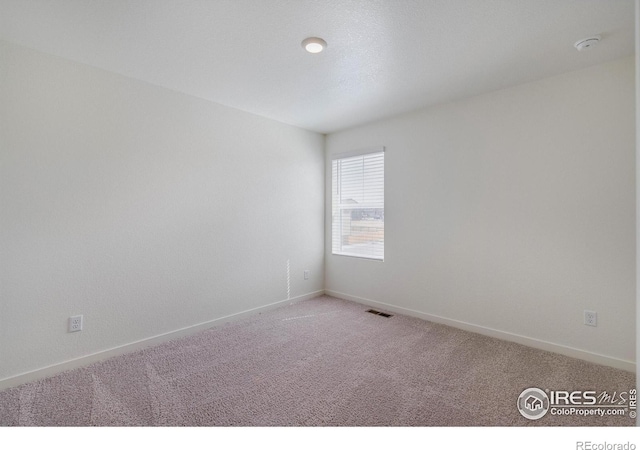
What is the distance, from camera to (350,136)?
4113 millimetres

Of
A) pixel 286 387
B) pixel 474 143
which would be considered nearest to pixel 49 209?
pixel 286 387

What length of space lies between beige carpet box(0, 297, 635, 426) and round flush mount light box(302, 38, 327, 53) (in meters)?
2.37

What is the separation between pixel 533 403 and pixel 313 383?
141 cm

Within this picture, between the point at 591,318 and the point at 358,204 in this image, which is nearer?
the point at 591,318

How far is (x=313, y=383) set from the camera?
2125mm

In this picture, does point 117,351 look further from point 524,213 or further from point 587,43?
point 587,43

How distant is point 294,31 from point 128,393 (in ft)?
8.61

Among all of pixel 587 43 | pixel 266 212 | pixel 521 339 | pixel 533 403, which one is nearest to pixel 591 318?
pixel 521 339

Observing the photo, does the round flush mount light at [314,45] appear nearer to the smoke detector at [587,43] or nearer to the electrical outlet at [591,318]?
the smoke detector at [587,43]

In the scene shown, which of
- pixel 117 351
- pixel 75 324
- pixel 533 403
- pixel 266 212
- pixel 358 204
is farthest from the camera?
pixel 358 204

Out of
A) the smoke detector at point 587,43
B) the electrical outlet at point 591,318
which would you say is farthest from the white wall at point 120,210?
the electrical outlet at point 591,318

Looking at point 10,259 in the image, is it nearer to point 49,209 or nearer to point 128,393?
point 49,209

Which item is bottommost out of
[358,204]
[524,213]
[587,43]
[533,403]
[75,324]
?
[533,403]

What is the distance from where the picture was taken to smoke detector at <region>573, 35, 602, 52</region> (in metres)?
2.03
